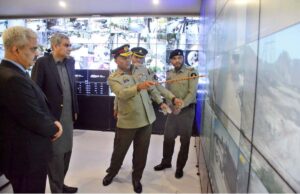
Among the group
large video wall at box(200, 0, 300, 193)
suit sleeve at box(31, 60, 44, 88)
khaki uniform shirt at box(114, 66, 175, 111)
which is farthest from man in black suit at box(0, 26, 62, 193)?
khaki uniform shirt at box(114, 66, 175, 111)

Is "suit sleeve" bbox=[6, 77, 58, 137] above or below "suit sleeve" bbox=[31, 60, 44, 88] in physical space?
below

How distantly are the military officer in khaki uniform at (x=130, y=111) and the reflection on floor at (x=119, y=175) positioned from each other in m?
0.15

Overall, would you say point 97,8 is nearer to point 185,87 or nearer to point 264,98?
point 185,87

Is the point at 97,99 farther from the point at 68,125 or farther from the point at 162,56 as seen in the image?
the point at 68,125

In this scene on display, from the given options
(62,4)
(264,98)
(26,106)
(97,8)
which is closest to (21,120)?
(26,106)

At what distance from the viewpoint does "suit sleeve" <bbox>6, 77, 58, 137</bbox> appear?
1.51m

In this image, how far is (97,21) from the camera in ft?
17.8

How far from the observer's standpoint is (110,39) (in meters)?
5.46

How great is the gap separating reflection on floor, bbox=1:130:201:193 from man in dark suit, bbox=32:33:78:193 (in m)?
0.58

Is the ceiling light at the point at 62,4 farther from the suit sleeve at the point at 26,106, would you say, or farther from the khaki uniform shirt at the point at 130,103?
the suit sleeve at the point at 26,106

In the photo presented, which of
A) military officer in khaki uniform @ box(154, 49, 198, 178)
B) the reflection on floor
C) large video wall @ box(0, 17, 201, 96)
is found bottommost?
the reflection on floor

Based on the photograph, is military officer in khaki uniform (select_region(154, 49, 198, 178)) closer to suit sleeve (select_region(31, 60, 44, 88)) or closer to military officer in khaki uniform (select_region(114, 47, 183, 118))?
military officer in khaki uniform (select_region(114, 47, 183, 118))

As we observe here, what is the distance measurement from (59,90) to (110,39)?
327 cm

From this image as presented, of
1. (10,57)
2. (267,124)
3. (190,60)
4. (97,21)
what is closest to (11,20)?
(97,21)
